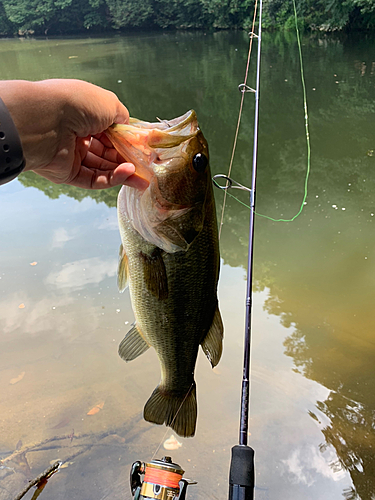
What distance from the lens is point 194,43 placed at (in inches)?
938

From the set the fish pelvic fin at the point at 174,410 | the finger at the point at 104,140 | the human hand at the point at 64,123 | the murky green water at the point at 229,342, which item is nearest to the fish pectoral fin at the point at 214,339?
the fish pelvic fin at the point at 174,410

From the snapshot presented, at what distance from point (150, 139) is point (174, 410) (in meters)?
1.07

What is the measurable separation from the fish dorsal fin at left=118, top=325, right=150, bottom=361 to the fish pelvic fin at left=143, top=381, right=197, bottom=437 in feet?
0.63

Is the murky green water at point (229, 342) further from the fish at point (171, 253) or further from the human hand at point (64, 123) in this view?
the human hand at point (64, 123)

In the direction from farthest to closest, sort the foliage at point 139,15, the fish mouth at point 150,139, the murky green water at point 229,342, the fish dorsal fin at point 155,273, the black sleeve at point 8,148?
the foliage at point 139,15, the murky green water at point 229,342, the fish dorsal fin at point 155,273, the fish mouth at point 150,139, the black sleeve at point 8,148

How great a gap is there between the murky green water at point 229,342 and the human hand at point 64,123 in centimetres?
194

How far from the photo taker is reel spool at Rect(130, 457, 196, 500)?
160 centimetres

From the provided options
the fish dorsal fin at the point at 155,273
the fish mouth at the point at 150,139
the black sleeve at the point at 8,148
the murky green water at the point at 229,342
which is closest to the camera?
the black sleeve at the point at 8,148

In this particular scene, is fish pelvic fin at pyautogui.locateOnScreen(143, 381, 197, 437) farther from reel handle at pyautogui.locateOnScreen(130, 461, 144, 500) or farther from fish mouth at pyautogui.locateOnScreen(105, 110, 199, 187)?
fish mouth at pyautogui.locateOnScreen(105, 110, 199, 187)

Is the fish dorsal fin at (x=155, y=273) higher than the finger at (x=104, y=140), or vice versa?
the finger at (x=104, y=140)

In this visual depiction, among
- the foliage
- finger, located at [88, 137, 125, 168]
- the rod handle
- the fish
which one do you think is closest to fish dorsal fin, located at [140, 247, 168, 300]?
the fish

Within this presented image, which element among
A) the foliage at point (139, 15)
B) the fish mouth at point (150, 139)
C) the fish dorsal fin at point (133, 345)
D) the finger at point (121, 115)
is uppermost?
the finger at point (121, 115)

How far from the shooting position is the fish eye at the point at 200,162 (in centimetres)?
131

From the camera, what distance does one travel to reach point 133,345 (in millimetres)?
1646
